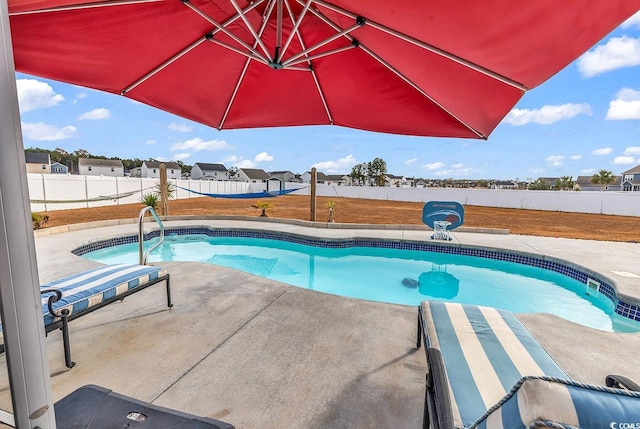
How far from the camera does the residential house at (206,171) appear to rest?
4622cm

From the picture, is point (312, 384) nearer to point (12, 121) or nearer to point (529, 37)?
point (12, 121)

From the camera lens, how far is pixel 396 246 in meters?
6.82

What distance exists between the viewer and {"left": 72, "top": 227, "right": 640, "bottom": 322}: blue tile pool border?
4819 mm

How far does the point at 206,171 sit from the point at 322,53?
48.2 m

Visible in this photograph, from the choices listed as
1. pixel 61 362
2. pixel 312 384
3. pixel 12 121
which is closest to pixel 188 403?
pixel 312 384

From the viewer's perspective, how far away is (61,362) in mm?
1860

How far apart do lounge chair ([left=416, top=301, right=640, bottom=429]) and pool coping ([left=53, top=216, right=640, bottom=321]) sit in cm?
324

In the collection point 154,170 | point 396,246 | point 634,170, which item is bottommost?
point 396,246

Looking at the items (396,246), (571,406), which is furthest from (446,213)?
(571,406)

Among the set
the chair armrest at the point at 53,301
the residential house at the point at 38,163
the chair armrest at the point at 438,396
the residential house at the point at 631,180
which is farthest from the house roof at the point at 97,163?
the residential house at the point at 631,180

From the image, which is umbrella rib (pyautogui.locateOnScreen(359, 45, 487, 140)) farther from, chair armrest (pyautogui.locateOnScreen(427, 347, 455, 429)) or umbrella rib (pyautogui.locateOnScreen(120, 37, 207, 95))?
chair armrest (pyautogui.locateOnScreen(427, 347, 455, 429))

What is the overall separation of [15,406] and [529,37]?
2330 millimetres

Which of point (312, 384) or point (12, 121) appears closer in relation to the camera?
point (12, 121)

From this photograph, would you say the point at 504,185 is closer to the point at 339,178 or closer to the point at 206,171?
the point at 339,178
